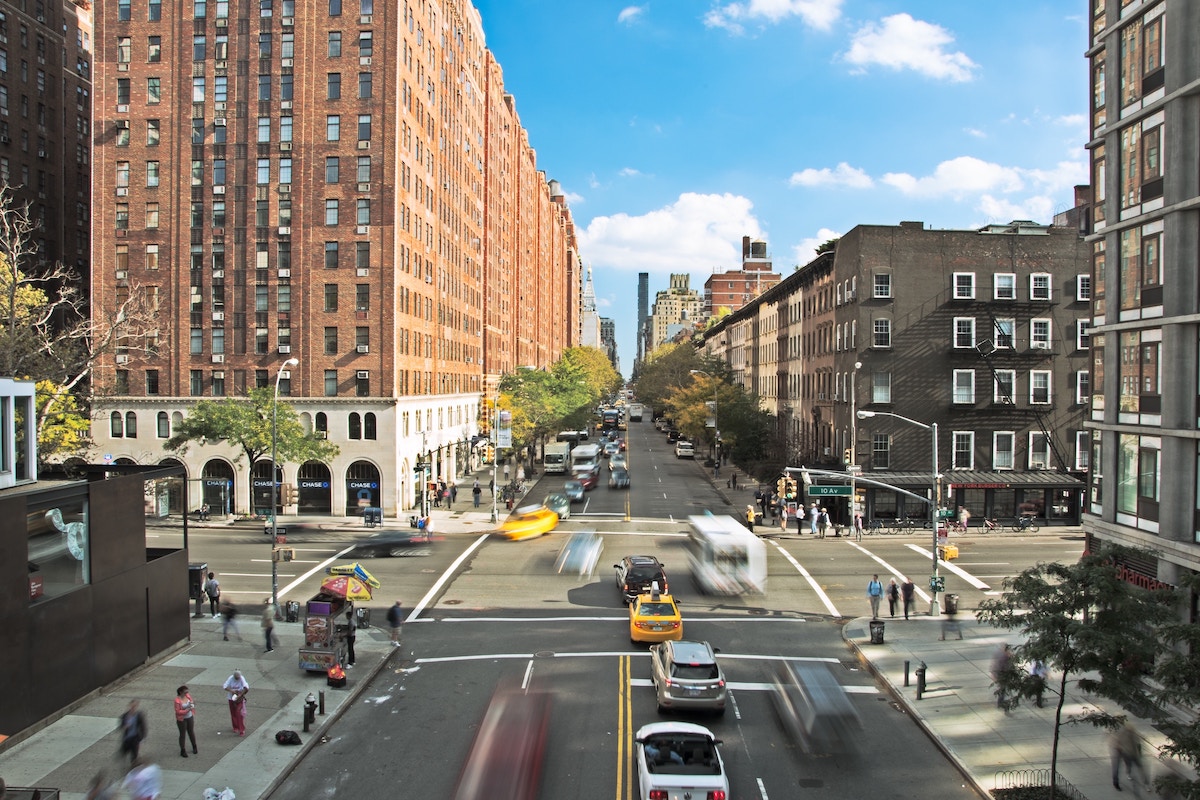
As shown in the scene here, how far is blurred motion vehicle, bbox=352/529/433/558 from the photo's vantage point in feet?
133

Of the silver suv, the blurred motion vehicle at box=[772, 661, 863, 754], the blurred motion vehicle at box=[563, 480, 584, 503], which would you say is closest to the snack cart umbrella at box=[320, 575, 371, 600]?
the silver suv

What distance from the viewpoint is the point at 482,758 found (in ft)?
51.8

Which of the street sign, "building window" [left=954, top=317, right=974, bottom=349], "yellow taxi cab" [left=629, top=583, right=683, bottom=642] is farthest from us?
"building window" [left=954, top=317, right=974, bottom=349]

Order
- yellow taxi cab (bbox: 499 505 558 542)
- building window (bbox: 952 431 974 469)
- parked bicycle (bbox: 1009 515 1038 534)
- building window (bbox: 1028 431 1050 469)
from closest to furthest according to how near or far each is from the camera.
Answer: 1. yellow taxi cab (bbox: 499 505 558 542)
2. parked bicycle (bbox: 1009 515 1038 534)
3. building window (bbox: 952 431 974 469)
4. building window (bbox: 1028 431 1050 469)

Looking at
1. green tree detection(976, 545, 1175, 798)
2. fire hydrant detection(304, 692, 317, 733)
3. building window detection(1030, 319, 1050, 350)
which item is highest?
building window detection(1030, 319, 1050, 350)

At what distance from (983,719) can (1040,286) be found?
126ft

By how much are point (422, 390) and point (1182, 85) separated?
1894 inches

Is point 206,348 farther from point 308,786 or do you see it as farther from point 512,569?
point 308,786

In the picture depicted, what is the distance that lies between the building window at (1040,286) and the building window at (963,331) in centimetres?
404

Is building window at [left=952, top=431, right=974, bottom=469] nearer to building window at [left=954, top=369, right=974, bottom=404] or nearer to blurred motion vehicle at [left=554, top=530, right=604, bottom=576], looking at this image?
building window at [left=954, top=369, right=974, bottom=404]

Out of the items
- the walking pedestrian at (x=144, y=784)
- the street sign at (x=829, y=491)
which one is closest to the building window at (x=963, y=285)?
the street sign at (x=829, y=491)

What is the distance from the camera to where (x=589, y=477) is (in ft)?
219

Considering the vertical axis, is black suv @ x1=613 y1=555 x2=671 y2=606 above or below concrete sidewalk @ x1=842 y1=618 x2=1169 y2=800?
above

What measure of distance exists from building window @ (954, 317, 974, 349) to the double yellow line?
3576cm
